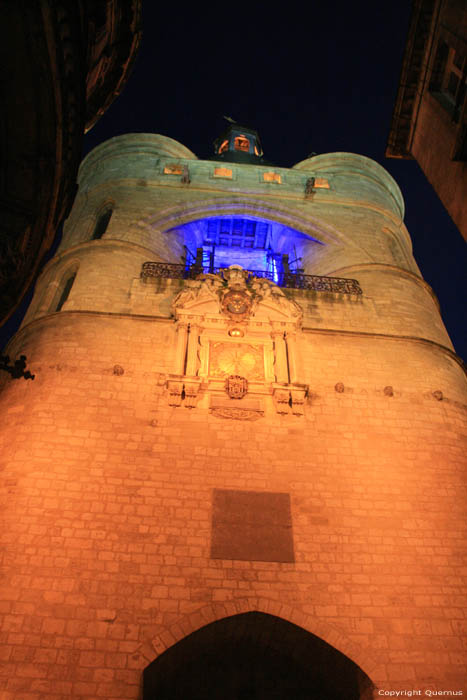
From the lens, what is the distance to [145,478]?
6.32 metres

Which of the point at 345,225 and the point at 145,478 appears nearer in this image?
the point at 145,478

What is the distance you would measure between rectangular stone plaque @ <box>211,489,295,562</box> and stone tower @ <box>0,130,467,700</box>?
0.03 m

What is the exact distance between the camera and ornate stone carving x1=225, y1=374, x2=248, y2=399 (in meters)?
7.34

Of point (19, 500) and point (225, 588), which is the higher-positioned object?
point (19, 500)

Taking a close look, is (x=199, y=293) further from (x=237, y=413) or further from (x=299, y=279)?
(x=299, y=279)

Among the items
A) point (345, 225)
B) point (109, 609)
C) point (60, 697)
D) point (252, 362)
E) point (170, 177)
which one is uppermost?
point (170, 177)

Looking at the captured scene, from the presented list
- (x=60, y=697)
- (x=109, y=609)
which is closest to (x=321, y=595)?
(x=109, y=609)

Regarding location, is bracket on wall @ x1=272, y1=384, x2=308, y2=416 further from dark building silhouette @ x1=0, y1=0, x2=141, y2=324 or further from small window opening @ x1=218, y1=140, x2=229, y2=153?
small window opening @ x1=218, y1=140, x2=229, y2=153

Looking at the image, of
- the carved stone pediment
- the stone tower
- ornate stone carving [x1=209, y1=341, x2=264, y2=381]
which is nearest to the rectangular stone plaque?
the stone tower

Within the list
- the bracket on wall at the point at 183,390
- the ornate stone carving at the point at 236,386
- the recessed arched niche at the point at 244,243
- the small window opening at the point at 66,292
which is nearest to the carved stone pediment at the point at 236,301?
the ornate stone carving at the point at 236,386

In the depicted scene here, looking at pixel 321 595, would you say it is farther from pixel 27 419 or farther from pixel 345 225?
pixel 345 225

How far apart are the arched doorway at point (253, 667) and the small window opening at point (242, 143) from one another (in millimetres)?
17967

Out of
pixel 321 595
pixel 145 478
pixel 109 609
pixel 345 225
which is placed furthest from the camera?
pixel 345 225

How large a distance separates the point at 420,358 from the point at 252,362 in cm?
302
